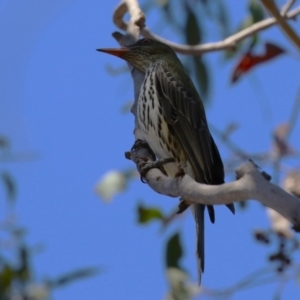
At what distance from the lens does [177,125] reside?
165 inches

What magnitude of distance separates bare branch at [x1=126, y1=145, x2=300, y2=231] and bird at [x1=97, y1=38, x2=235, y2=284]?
567 mm

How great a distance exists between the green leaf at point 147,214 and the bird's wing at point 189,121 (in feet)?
2.43

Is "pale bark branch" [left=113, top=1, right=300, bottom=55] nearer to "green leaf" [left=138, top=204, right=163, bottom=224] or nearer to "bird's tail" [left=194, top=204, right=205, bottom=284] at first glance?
"green leaf" [left=138, top=204, right=163, bottom=224]

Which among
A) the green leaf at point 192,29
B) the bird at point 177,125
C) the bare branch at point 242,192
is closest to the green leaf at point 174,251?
the bird at point 177,125

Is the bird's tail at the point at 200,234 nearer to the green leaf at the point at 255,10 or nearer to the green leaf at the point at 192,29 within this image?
the green leaf at the point at 192,29

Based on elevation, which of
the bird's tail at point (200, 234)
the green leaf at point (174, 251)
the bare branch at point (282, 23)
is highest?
the bare branch at point (282, 23)

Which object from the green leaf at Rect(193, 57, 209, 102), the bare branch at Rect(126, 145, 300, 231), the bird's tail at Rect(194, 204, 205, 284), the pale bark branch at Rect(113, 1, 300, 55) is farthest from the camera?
the green leaf at Rect(193, 57, 209, 102)

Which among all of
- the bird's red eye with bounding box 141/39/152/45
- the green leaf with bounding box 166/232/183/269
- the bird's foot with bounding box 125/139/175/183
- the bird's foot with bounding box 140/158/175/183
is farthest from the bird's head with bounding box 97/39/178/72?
the green leaf with bounding box 166/232/183/269

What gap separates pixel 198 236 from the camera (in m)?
3.75

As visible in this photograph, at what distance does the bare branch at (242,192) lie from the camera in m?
2.39

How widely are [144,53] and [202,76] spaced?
0.63m

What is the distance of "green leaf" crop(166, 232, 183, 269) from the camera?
16.1 feet

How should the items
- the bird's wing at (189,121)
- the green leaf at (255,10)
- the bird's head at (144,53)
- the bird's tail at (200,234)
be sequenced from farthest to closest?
the green leaf at (255,10) → the bird's head at (144,53) → the bird's wing at (189,121) → the bird's tail at (200,234)

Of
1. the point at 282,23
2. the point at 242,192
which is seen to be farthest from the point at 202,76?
the point at 242,192
